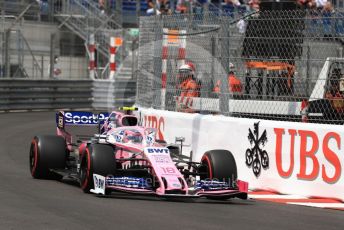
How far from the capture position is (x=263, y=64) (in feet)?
37.3

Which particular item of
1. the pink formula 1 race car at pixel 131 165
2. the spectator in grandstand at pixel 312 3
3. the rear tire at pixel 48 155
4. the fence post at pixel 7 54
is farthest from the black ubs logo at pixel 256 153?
the fence post at pixel 7 54

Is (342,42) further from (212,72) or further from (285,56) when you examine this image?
(212,72)

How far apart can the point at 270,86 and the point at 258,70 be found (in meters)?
0.48

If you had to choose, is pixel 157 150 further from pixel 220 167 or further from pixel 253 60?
pixel 253 60

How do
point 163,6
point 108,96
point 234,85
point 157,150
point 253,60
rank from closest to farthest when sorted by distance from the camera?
point 157,150
point 253,60
point 234,85
point 108,96
point 163,6

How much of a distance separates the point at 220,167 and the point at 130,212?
196 centimetres

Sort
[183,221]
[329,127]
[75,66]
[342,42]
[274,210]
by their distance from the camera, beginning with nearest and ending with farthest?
[183,221] < [274,210] < [329,127] < [342,42] < [75,66]

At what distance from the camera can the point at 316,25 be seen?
34.8ft

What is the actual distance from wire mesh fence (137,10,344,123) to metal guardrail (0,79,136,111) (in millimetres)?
11853

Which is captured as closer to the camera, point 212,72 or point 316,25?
point 316,25

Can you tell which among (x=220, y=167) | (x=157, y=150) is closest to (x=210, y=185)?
(x=220, y=167)

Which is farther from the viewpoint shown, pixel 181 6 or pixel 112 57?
pixel 112 57

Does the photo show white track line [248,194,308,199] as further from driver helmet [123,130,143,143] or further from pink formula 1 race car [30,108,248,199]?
driver helmet [123,130,143,143]

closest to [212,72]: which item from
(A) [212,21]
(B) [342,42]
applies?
(A) [212,21]
